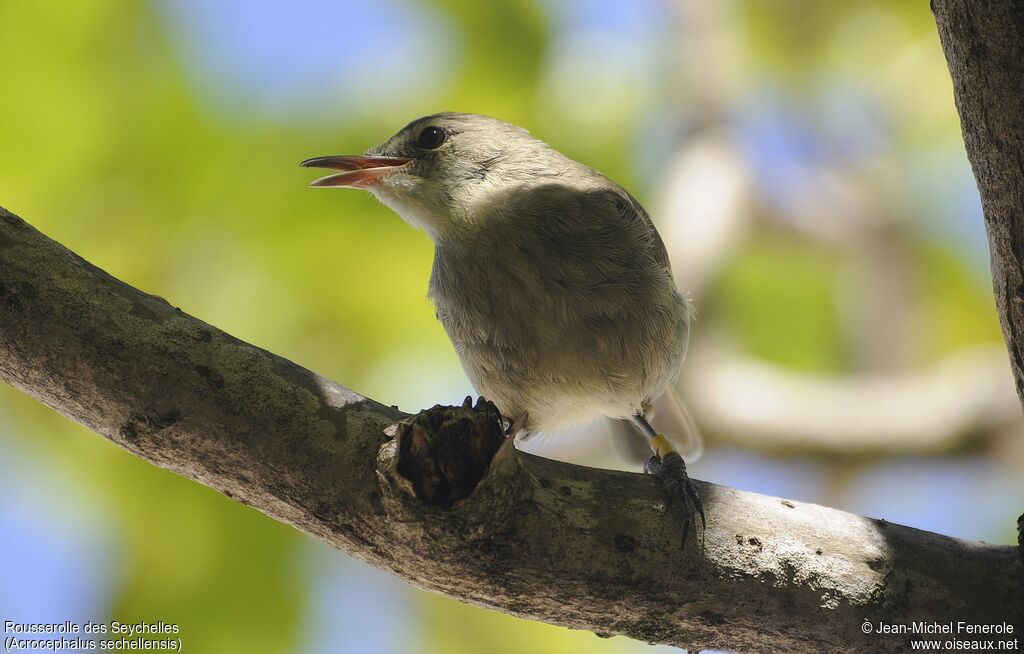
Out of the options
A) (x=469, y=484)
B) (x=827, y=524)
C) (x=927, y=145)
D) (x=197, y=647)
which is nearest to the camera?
(x=469, y=484)

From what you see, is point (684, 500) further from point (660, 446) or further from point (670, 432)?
point (670, 432)

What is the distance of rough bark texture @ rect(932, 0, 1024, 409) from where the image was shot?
6.73 feet

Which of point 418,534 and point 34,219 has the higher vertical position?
point 34,219

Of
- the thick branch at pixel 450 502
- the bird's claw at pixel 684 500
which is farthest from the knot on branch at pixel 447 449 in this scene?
the bird's claw at pixel 684 500

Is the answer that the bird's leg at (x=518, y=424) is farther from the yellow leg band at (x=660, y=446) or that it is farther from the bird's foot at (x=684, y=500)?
the bird's foot at (x=684, y=500)

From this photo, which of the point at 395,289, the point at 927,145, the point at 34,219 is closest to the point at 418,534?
the point at 395,289

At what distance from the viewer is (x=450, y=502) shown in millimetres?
2107

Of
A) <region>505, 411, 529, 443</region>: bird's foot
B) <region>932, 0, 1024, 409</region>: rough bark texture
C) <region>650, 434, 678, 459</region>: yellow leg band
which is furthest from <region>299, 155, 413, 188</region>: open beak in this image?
<region>932, 0, 1024, 409</region>: rough bark texture

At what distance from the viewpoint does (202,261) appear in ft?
16.6

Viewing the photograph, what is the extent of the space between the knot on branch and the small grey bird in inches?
40.4

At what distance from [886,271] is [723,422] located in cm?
183

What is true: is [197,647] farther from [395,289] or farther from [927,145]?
[927,145]

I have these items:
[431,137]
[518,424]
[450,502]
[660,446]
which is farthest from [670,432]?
[450,502]

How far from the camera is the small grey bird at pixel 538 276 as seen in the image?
3197 mm
